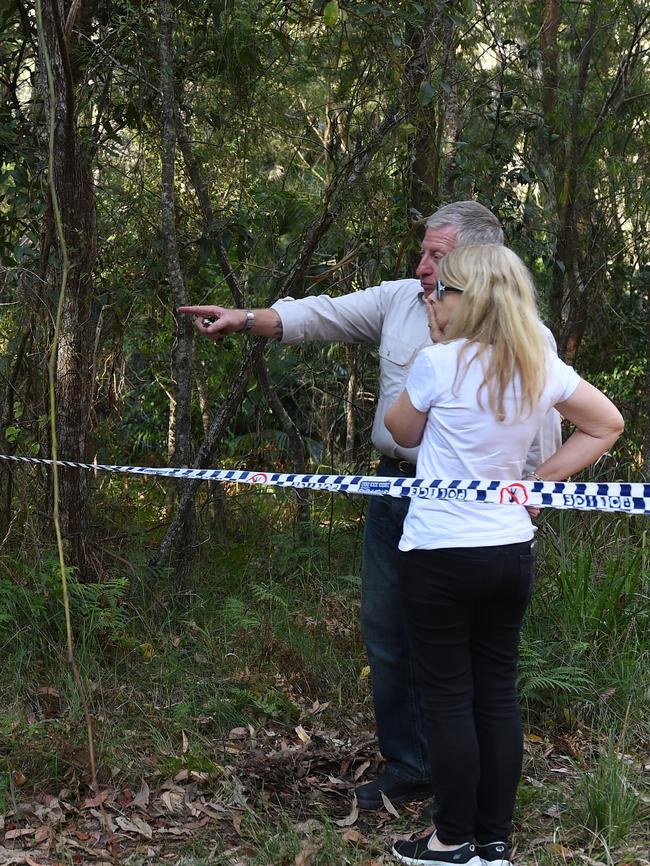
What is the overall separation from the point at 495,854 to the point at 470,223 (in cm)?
204

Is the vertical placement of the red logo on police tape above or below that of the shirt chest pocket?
below

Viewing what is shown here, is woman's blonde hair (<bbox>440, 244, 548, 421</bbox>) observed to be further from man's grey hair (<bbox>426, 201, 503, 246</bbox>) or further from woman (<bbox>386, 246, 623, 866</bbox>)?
man's grey hair (<bbox>426, 201, 503, 246</bbox>)

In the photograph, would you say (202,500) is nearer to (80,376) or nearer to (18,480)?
(18,480)

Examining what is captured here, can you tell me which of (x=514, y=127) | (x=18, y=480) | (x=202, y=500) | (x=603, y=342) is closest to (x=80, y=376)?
(x=18, y=480)

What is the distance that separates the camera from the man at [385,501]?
11.7 ft

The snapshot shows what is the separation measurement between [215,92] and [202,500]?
2586 millimetres

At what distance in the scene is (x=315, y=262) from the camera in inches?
243

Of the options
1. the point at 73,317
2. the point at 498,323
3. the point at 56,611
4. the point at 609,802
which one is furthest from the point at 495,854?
the point at 73,317

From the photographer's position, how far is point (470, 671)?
2.92 m

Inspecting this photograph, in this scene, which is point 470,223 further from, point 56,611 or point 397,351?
point 56,611

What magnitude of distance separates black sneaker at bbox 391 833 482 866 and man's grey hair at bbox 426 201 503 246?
6.26 feet

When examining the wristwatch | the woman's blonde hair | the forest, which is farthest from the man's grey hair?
the forest

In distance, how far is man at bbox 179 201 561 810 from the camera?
3.56 meters

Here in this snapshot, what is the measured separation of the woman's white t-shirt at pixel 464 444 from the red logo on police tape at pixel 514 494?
2 centimetres
